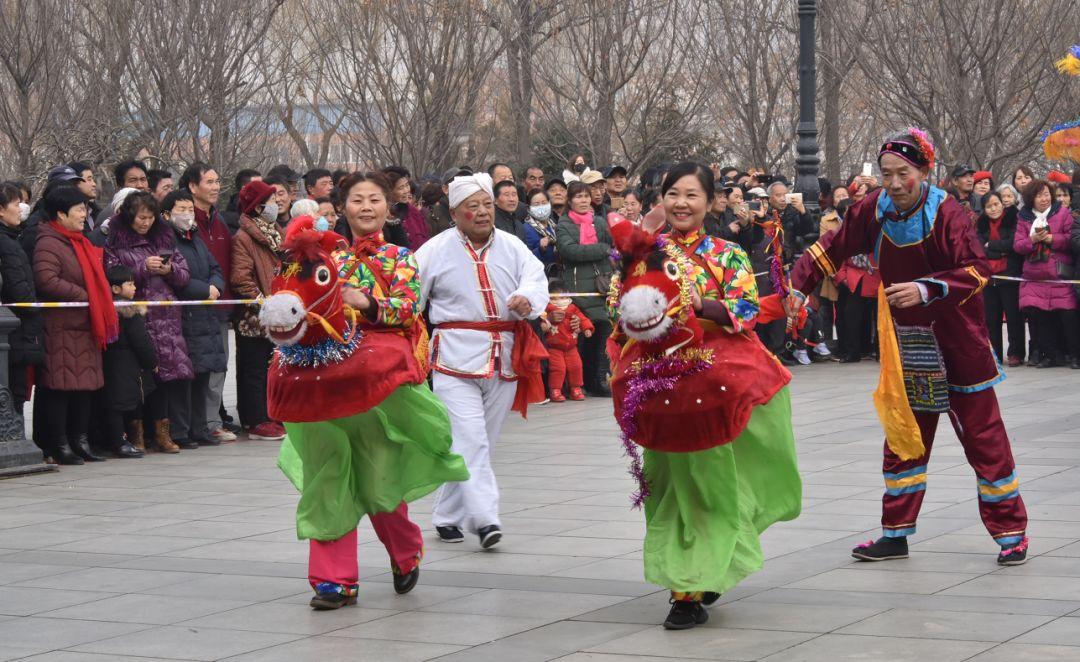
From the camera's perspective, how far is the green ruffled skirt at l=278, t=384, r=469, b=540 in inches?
271

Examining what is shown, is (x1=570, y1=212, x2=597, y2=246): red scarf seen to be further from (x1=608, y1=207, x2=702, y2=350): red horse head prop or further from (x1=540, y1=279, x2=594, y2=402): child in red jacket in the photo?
(x1=608, y1=207, x2=702, y2=350): red horse head prop

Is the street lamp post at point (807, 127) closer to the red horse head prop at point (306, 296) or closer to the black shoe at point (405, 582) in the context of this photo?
the black shoe at point (405, 582)

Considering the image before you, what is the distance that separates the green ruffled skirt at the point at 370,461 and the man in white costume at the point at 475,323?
1195 mm

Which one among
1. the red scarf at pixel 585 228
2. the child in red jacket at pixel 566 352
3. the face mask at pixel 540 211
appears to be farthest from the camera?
the face mask at pixel 540 211

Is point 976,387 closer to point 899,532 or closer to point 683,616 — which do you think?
point 899,532

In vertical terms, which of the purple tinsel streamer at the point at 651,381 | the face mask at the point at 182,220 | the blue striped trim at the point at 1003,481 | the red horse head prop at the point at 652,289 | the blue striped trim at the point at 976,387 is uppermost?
the face mask at the point at 182,220

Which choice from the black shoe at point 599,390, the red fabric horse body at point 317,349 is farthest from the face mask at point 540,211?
the red fabric horse body at point 317,349

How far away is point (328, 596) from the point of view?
6742 mm

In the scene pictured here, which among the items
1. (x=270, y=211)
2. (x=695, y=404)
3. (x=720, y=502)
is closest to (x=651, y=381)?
(x=695, y=404)

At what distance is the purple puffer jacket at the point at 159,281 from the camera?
11711mm

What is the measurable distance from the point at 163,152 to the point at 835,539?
14466 millimetres

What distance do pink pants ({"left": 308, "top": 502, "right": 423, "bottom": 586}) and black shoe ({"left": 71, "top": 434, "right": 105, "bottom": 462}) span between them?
4980mm

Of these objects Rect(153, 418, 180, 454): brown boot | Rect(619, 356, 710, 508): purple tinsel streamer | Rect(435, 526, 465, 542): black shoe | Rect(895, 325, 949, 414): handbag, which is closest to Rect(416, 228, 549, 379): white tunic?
Rect(435, 526, 465, 542): black shoe

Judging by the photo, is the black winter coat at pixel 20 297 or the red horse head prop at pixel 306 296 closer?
the red horse head prop at pixel 306 296
